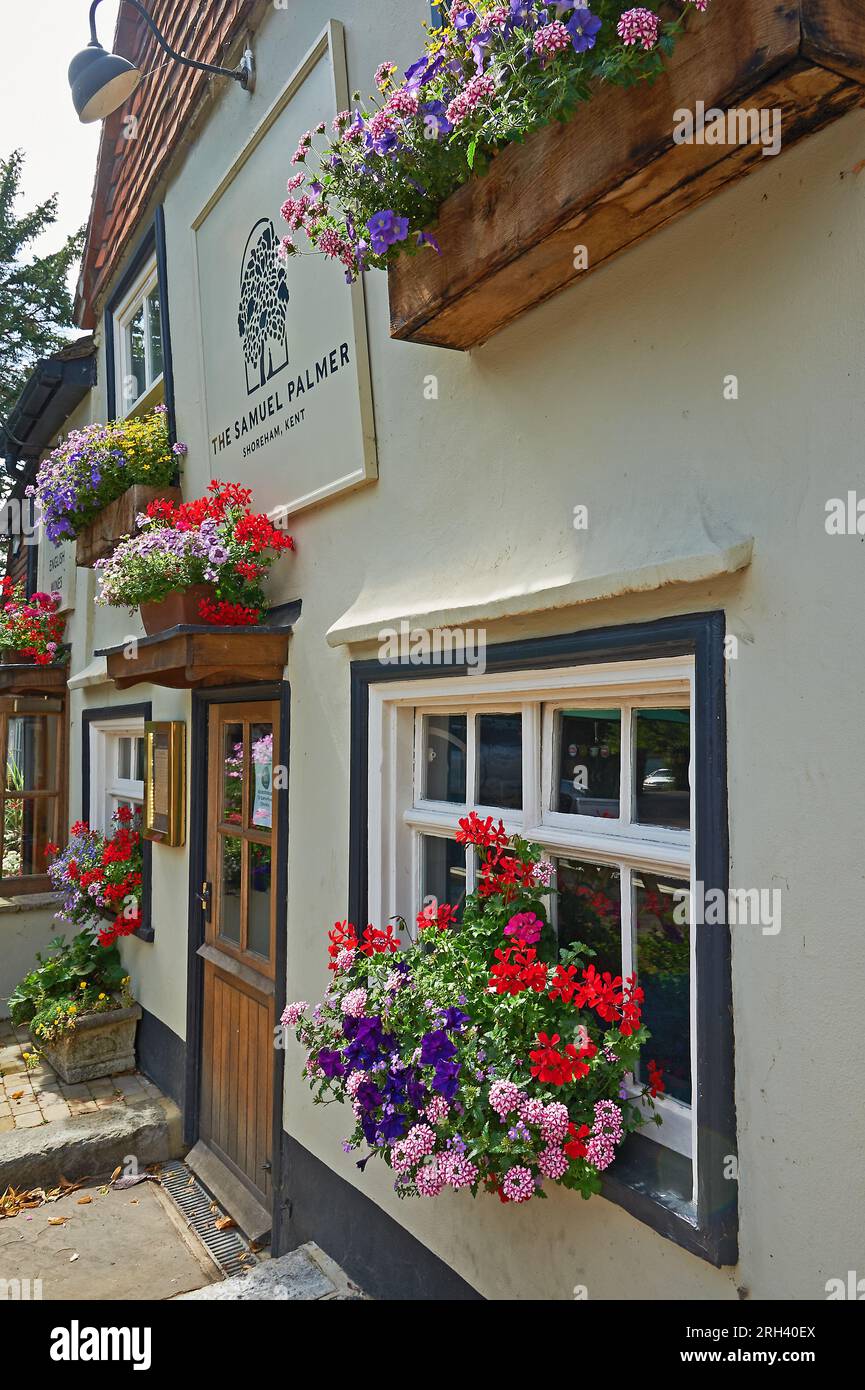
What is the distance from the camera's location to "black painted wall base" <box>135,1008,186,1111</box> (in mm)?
5367

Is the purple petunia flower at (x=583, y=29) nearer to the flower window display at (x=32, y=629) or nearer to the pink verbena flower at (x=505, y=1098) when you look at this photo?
the pink verbena flower at (x=505, y=1098)

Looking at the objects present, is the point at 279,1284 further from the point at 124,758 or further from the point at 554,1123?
the point at 124,758

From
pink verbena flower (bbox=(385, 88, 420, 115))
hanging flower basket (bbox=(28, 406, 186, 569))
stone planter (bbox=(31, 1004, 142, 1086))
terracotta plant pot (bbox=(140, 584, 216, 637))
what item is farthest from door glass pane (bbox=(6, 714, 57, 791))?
pink verbena flower (bbox=(385, 88, 420, 115))

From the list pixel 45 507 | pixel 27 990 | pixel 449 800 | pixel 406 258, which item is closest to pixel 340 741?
pixel 449 800

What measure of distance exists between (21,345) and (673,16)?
50.9 ft

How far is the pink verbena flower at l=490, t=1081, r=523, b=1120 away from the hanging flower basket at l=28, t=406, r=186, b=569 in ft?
13.6

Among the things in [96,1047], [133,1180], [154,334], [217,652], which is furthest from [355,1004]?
[154,334]

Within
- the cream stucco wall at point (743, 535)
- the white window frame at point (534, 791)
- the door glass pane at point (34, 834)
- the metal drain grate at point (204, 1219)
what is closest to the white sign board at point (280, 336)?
the cream stucco wall at point (743, 535)

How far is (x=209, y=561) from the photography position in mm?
4086

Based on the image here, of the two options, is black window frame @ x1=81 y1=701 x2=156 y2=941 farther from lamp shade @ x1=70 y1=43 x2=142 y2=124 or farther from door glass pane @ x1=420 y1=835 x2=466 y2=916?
lamp shade @ x1=70 y1=43 x2=142 y2=124

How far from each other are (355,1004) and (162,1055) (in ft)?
12.0

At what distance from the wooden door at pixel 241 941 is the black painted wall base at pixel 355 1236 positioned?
0.41 m

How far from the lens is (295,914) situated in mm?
3941
